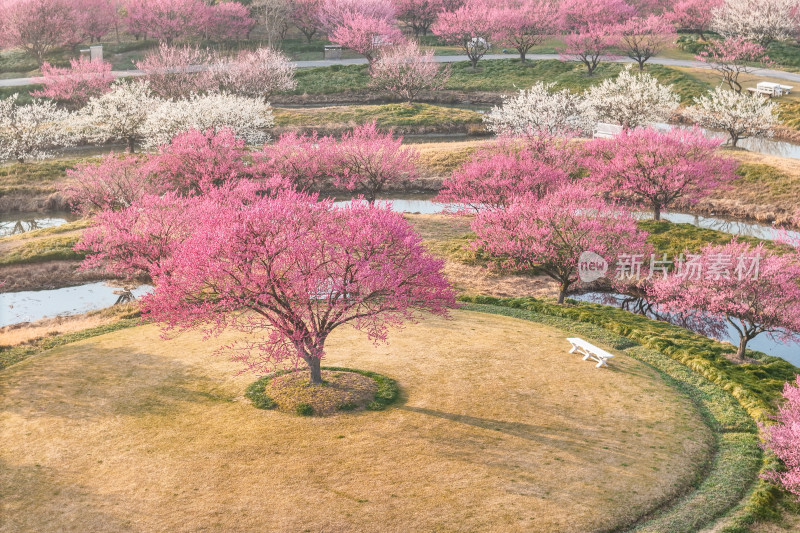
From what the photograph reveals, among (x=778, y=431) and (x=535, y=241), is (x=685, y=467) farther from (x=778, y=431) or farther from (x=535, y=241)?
(x=535, y=241)

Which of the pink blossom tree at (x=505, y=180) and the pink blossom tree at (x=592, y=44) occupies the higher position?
the pink blossom tree at (x=592, y=44)

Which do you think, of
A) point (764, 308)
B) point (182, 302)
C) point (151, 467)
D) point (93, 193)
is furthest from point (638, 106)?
point (151, 467)

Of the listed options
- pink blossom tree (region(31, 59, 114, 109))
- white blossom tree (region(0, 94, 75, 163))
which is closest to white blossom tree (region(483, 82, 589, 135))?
white blossom tree (region(0, 94, 75, 163))

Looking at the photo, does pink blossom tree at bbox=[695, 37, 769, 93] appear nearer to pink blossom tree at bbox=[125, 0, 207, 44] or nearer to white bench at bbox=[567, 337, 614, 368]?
white bench at bbox=[567, 337, 614, 368]

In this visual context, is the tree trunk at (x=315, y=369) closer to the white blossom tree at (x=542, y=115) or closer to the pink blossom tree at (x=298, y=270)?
the pink blossom tree at (x=298, y=270)

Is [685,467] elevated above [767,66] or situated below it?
below

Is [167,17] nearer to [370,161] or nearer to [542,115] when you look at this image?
[542,115]

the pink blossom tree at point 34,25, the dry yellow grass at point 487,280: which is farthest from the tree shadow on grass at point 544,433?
the pink blossom tree at point 34,25
